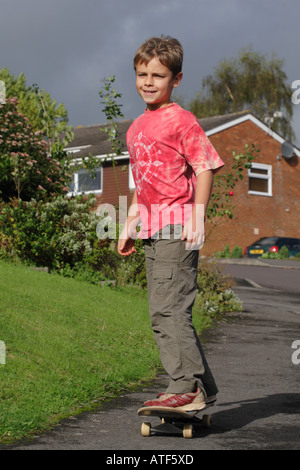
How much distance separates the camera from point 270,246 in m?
34.5

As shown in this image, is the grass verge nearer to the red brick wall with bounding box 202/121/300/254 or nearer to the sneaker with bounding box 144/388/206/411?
the sneaker with bounding box 144/388/206/411

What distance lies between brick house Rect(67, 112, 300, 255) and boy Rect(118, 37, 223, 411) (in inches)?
1210

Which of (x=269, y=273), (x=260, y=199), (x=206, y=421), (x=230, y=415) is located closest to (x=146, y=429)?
(x=206, y=421)

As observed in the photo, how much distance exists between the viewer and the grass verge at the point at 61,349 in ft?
17.1

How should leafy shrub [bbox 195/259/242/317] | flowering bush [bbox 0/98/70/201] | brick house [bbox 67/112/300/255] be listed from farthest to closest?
brick house [bbox 67/112/300/255]
flowering bush [bbox 0/98/70/201]
leafy shrub [bbox 195/259/242/317]

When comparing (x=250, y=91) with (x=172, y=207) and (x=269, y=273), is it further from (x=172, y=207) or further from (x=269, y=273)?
(x=172, y=207)

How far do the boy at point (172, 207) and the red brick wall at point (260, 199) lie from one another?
30.7m

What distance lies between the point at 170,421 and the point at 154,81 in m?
2.14

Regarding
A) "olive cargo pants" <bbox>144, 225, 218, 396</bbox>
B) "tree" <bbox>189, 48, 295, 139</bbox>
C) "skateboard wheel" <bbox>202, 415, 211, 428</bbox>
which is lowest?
"skateboard wheel" <bbox>202, 415, 211, 428</bbox>

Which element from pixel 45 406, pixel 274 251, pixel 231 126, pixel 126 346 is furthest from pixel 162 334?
pixel 231 126

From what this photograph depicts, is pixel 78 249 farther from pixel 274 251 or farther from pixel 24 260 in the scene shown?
pixel 274 251

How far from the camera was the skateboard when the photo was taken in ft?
14.6

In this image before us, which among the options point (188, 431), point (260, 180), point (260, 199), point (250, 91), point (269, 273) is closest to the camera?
point (188, 431)

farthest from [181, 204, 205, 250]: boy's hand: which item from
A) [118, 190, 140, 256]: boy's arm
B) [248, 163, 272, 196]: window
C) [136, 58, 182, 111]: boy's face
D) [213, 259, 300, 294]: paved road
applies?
[248, 163, 272, 196]: window
